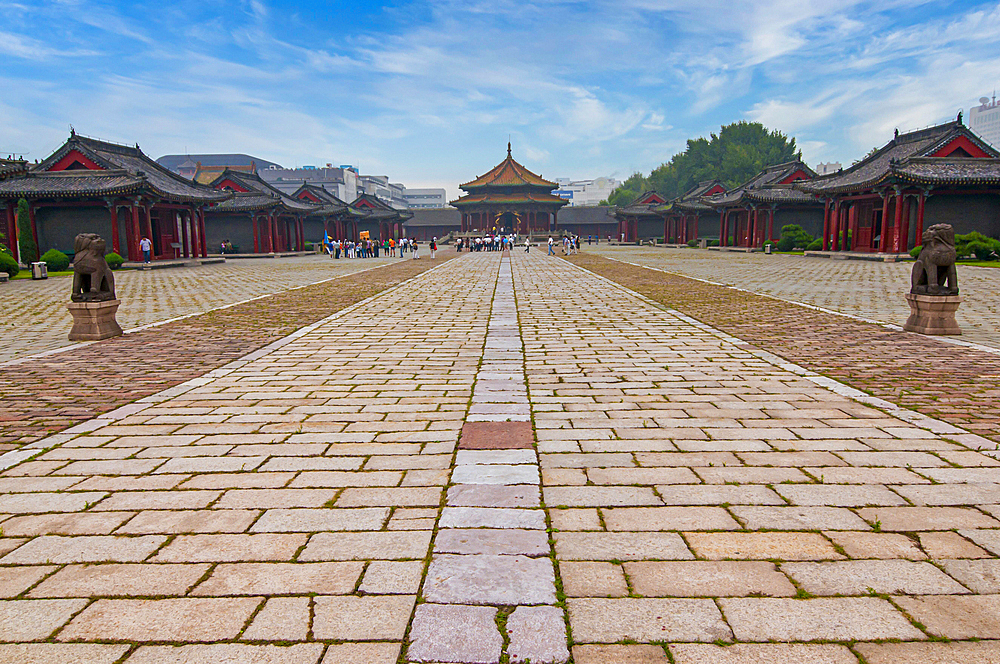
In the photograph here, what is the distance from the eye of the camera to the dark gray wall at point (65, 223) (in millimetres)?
29000

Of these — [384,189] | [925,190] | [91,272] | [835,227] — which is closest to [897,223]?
[925,190]

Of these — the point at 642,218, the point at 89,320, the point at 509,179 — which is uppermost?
the point at 509,179

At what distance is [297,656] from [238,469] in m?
2.05

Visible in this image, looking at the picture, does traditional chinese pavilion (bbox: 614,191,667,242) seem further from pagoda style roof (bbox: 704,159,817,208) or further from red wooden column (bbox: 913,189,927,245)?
red wooden column (bbox: 913,189,927,245)

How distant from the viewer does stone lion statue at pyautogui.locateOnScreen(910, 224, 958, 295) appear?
28.6 ft

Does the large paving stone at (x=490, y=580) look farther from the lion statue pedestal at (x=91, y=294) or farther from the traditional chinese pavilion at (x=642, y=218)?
the traditional chinese pavilion at (x=642, y=218)

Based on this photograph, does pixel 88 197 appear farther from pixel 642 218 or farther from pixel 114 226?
pixel 642 218

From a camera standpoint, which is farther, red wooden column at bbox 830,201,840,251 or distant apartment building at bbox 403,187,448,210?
distant apartment building at bbox 403,187,448,210

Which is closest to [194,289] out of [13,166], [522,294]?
[522,294]

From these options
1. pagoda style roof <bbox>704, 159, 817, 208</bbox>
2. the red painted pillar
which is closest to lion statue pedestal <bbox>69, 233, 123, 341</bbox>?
the red painted pillar

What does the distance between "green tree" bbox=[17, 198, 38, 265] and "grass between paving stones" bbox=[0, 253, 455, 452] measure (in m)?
20.1

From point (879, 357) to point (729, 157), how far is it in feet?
241

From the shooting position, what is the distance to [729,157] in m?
74.6

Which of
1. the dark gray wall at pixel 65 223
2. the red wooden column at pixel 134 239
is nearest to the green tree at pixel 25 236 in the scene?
the dark gray wall at pixel 65 223
